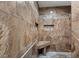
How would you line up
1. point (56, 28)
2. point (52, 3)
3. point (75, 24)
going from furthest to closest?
point (56, 28) < point (52, 3) < point (75, 24)

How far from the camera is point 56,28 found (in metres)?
4.69

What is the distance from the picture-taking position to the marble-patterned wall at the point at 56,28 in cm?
465

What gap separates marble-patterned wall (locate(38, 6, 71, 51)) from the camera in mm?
4648

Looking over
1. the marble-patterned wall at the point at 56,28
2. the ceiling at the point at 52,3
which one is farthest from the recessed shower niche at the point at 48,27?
the ceiling at the point at 52,3

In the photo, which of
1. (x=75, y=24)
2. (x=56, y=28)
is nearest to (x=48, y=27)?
(x=56, y=28)

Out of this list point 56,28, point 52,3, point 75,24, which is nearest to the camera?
point 75,24

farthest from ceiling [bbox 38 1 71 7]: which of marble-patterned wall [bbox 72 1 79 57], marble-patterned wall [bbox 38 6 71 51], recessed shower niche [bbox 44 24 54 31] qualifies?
marble-patterned wall [bbox 72 1 79 57]

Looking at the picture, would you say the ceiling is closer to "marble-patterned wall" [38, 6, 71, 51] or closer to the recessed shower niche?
"marble-patterned wall" [38, 6, 71, 51]

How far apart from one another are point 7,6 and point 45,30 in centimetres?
383

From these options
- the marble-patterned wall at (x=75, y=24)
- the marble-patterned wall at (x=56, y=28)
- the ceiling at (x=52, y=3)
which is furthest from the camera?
the marble-patterned wall at (x=56, y=28)

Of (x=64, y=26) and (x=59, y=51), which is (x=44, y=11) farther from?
(x=59, y=51)

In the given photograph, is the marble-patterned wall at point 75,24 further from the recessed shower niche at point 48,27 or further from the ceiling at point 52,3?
the recessed shower niche at point 48,27

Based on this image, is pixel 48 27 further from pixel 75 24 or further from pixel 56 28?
pixel 75 24

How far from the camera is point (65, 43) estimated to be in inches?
185
